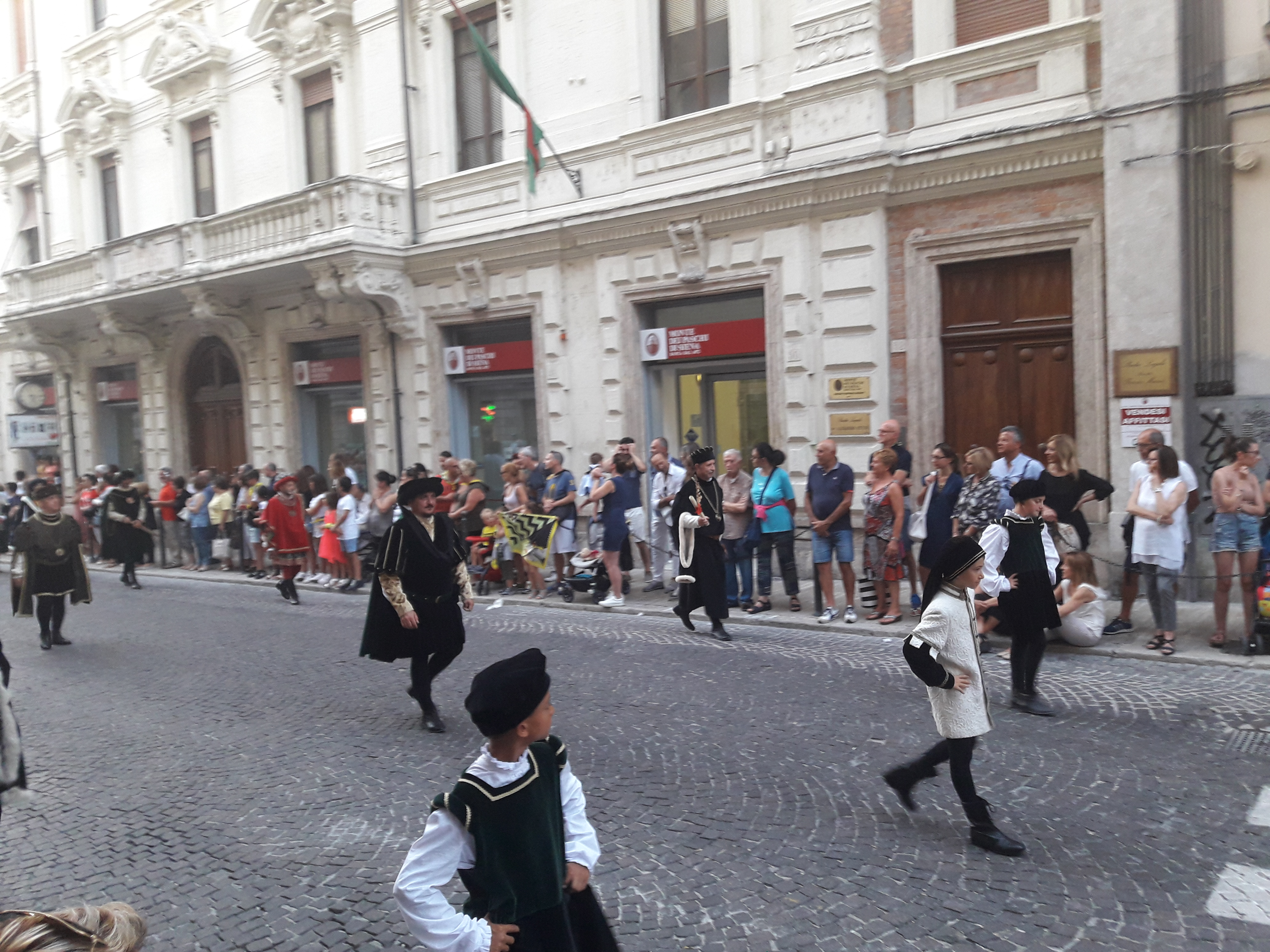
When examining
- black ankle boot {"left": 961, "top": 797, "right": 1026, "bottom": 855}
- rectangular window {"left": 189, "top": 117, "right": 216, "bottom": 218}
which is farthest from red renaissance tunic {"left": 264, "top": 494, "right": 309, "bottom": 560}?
rectangular window {"left": 189, "top": 117, "right": 216, "bottom": 218}

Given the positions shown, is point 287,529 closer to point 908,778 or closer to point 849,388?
point 849,388

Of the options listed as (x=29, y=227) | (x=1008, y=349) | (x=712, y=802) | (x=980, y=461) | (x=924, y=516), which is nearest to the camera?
(x=712, y=802)

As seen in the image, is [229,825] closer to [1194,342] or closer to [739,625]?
[739,625]

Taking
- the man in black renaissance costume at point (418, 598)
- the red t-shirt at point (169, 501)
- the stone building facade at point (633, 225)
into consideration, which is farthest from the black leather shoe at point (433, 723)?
the red t-shirt at point (169, 501)

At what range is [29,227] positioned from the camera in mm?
26938

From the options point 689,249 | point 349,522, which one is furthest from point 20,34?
point 689,249

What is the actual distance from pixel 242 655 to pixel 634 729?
4.92 meters

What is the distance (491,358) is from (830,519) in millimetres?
8027

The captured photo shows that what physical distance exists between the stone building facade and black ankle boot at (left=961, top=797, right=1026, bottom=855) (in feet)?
22.7

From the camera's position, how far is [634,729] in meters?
6.61

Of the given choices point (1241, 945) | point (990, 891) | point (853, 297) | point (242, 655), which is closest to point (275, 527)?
point (242, 655)

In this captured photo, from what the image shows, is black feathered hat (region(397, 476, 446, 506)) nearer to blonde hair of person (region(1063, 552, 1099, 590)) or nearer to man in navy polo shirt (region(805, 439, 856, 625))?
man in navy polo shirt (region(805, 439, 856, 625))

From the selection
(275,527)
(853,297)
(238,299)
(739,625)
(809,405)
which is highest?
(238,299)

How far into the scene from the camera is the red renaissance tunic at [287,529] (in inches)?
520
